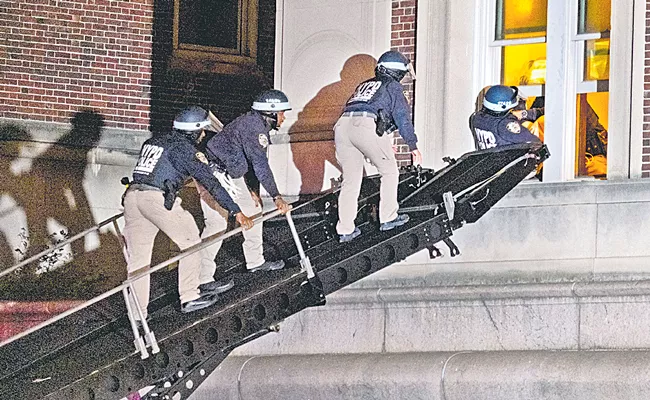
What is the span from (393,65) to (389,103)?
13.8 inches

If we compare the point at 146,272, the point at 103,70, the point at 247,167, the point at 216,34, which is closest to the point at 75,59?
the point at 103,70

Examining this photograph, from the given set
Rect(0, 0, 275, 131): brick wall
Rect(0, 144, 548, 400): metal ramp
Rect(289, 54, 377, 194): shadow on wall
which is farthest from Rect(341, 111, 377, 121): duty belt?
Rect(0, 0, 275, 131): brick wall

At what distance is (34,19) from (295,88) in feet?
16.1

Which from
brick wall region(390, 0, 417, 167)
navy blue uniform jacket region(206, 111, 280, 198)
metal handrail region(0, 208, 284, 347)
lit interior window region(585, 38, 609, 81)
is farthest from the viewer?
brick wall region(390, 0, 417, 167)

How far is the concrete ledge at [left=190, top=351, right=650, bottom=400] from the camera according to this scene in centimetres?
1485

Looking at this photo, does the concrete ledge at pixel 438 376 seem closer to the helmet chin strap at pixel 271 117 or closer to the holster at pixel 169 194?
the helmet chin strap at pixel 271 117

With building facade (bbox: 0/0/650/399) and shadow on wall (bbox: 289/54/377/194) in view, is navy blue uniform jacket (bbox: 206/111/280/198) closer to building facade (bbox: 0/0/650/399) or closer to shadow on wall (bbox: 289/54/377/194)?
building facade (bbox: 0/0/650/399)

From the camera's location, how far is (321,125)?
18688 millimetres

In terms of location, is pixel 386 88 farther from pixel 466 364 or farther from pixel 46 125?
pixel 46 125

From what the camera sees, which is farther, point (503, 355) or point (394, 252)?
point (503, 355)

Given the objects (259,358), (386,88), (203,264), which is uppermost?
(386,88)

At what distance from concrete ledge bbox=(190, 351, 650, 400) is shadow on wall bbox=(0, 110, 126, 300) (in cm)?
361

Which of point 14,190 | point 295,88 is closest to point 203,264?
point 295,88

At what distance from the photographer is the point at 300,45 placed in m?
19.2
